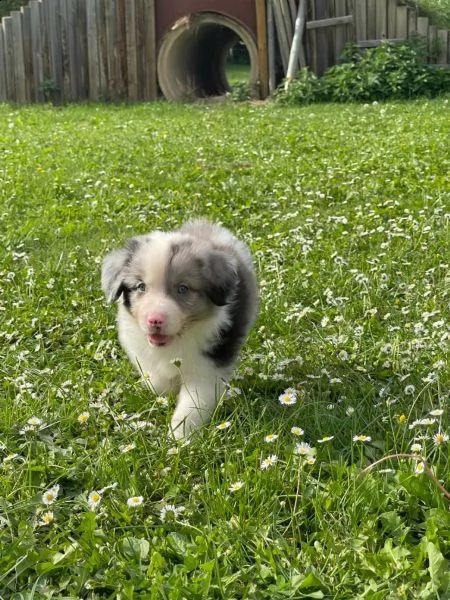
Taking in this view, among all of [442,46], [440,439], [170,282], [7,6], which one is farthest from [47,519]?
[7,6]

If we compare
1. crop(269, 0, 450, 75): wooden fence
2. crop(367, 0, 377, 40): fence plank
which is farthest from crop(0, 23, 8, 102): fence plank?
crop(367, 0, 377, 40): fence plank

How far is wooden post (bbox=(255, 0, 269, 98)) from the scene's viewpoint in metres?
16.8

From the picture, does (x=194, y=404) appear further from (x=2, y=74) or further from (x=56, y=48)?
(x=2, y=74)

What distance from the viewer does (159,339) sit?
3.42 meters

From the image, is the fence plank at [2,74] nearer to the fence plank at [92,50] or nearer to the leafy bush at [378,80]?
the fence plank at [92,50]

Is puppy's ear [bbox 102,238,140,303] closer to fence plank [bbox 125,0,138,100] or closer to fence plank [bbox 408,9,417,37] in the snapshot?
fence plank [bbox 408,9,417,37]

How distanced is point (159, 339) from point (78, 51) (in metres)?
16.0

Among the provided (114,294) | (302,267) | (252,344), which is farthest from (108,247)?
(114,294)

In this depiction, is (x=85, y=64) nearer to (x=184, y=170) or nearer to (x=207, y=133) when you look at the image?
(x=207, y=133)

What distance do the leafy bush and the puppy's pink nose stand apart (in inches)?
531

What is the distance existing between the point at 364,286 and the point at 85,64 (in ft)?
48.0

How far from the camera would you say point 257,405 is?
12.3 ft

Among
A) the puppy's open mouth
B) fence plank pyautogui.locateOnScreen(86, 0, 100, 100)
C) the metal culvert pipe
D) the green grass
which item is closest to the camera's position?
the green grass

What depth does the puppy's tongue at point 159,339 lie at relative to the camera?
134 inches
